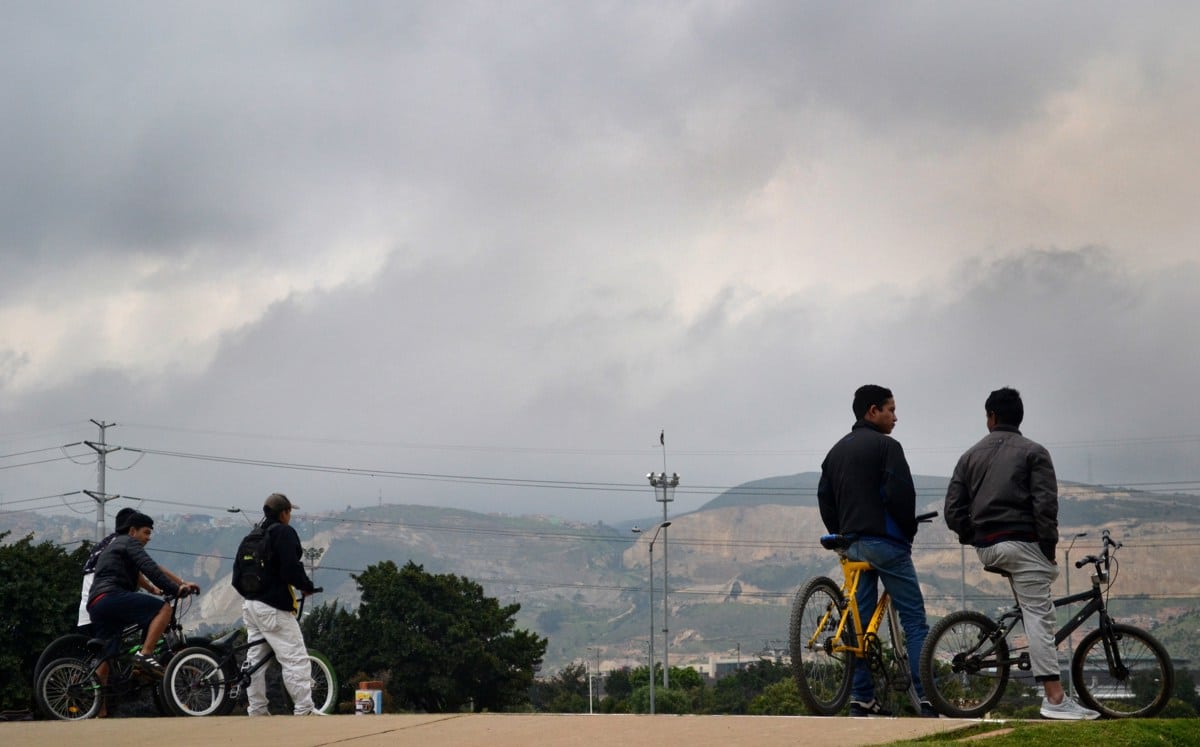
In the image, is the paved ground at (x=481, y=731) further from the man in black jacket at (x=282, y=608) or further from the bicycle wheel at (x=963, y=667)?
the man in black jacket at (x=282, y=608)

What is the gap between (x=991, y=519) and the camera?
1072 centimetres

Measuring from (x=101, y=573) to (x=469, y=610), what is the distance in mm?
84081

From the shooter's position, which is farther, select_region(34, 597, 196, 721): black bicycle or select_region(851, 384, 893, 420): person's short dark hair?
select_region(34, 597, 196, 721): black bicycle

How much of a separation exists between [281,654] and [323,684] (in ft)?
3.07

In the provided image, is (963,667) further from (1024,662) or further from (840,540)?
(840,540)

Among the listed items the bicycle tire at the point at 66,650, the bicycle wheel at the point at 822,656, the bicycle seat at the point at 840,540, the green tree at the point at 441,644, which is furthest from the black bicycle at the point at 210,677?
the green tree at the point at 441,644

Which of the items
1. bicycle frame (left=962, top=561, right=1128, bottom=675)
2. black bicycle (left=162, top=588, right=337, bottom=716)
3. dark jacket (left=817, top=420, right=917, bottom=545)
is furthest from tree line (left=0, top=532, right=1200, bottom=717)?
dark jacket (left=817, top=420, right=917, bottom=545)

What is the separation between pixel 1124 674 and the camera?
1113 centimetres

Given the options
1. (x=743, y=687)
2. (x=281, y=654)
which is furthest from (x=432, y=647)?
(x=281, y=654)

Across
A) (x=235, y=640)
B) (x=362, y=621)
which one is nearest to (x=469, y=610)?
(x=362, y=621)

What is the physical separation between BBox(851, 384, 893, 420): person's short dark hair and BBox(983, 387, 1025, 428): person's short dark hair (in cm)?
87

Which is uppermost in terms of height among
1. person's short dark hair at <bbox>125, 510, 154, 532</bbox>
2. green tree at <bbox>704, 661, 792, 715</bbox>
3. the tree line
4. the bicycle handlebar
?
person's short dark hair at <bbox>125, 510, 154, 532</bbox>

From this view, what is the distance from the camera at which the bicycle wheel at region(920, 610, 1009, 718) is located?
35.5 feet

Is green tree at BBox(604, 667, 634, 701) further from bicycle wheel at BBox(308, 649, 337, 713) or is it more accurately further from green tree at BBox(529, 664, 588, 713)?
bicycle wheel at BBox(308, 649, 337, 713)
